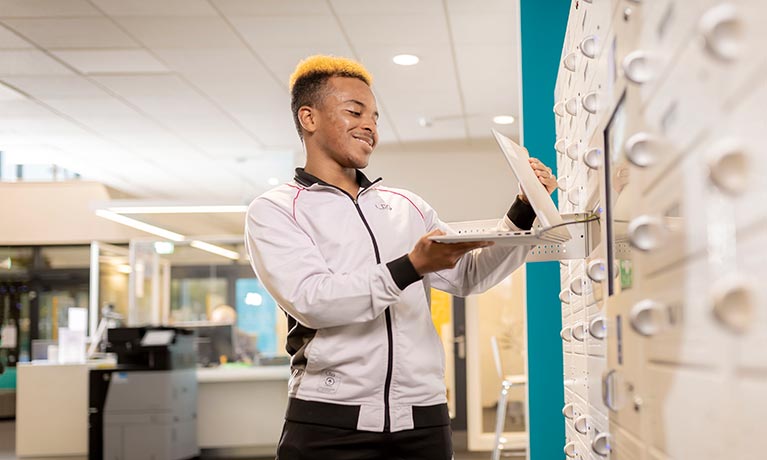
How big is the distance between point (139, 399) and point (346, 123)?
5.46m

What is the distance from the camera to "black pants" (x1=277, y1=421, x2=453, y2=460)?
1.84m

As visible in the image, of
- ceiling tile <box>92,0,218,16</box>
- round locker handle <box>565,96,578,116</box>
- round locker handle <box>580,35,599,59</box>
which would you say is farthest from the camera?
ceiling tile <box>92,0,218,16</box>

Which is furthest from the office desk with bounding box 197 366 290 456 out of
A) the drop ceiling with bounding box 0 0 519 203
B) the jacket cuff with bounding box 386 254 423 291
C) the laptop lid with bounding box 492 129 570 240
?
the laptop lid with bounding box 492 129 570 240

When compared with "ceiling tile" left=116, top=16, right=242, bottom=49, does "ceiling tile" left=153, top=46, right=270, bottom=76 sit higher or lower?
lower

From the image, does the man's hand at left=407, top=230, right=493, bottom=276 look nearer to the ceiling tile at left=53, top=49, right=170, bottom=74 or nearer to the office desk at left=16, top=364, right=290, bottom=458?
the ceiling tile at left=53, top=49, right=170, bottom=74

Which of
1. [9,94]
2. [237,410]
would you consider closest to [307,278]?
[9,94]

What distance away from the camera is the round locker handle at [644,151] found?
98 centimetres

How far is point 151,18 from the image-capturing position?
4633 mm

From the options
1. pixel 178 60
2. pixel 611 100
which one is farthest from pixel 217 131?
pixel 611 100

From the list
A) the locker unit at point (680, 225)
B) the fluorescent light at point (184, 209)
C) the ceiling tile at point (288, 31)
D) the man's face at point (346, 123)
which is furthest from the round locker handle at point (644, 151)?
the fluorescent light at point (184, 209)

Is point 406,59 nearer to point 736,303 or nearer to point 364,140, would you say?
point 364,140

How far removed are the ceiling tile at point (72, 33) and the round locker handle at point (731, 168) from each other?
4.42 meters

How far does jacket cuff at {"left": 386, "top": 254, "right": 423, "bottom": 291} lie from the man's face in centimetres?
39

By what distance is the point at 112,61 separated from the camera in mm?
5312
